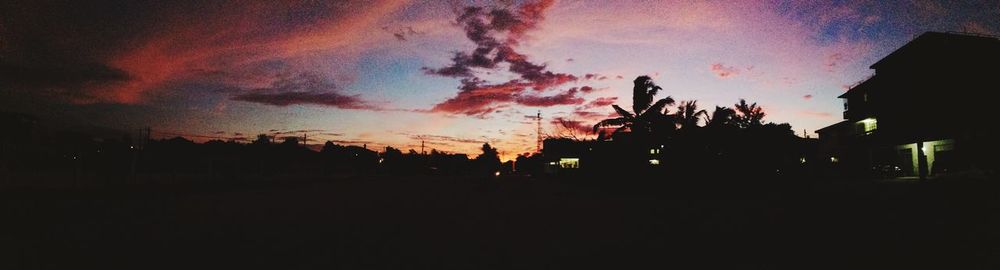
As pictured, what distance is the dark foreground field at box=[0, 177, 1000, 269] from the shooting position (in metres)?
6.26

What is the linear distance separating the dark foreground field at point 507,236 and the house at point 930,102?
1229cm

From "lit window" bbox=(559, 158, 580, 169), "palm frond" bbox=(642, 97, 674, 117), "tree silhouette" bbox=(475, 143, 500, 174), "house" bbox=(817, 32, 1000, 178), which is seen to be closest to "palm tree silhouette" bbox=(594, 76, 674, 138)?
"palm frond" bbox=(642, 97, 674, 117)

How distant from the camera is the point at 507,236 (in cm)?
838

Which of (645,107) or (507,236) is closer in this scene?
(507,236)

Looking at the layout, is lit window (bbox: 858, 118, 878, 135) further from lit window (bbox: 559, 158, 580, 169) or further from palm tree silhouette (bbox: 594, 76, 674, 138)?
lit window (bbox: 559, 158, 580, 169)

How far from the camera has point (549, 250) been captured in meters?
7.10

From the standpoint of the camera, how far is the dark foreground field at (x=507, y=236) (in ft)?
20.5

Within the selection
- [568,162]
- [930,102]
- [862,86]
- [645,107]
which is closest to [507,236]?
[645,107]

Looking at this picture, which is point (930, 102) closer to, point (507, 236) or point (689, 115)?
point (689, 115)

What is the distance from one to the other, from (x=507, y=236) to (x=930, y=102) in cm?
2945

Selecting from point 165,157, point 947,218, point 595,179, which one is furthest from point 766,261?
point 165,157

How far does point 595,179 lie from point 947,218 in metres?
17.4

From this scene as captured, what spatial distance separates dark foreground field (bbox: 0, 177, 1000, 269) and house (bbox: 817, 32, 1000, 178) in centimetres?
1229

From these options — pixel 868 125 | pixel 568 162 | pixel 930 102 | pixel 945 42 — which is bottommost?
pixel 568 162
